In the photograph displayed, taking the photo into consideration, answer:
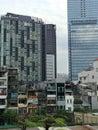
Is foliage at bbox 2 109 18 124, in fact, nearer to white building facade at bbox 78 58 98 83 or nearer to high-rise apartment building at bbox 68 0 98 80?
white building facade at bbox 78 58 98 83

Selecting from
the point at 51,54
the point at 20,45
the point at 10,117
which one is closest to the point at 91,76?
the point at 10,117

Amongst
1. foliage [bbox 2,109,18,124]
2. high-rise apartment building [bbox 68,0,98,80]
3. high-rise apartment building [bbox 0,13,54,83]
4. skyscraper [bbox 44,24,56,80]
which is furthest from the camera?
high-rise apartment building [bbox 68,0,98,80]

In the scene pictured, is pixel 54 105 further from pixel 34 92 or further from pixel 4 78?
pixel 4 78

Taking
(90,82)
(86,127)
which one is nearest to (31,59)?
(90,82)

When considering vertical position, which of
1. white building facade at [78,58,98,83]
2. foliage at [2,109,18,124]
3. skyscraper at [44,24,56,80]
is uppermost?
skyscraper at [44,24,56,80]

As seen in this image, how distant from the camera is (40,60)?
363 ft

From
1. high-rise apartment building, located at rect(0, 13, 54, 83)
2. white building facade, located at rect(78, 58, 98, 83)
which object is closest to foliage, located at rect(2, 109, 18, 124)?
Result: white building facade, located at rect(78, 58, 98, 83)

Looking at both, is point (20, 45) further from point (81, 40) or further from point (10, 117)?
point (10, 117)

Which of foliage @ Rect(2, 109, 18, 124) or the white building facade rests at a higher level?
the white building facade

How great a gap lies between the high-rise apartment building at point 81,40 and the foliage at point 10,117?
98.1 metres

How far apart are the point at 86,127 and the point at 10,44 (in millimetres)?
62766

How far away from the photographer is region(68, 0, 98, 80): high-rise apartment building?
150m

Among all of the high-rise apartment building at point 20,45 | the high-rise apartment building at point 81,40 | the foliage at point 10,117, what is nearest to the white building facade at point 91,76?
the foliage at point 10,117

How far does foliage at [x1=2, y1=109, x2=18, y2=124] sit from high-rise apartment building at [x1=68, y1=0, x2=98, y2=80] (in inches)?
3864
